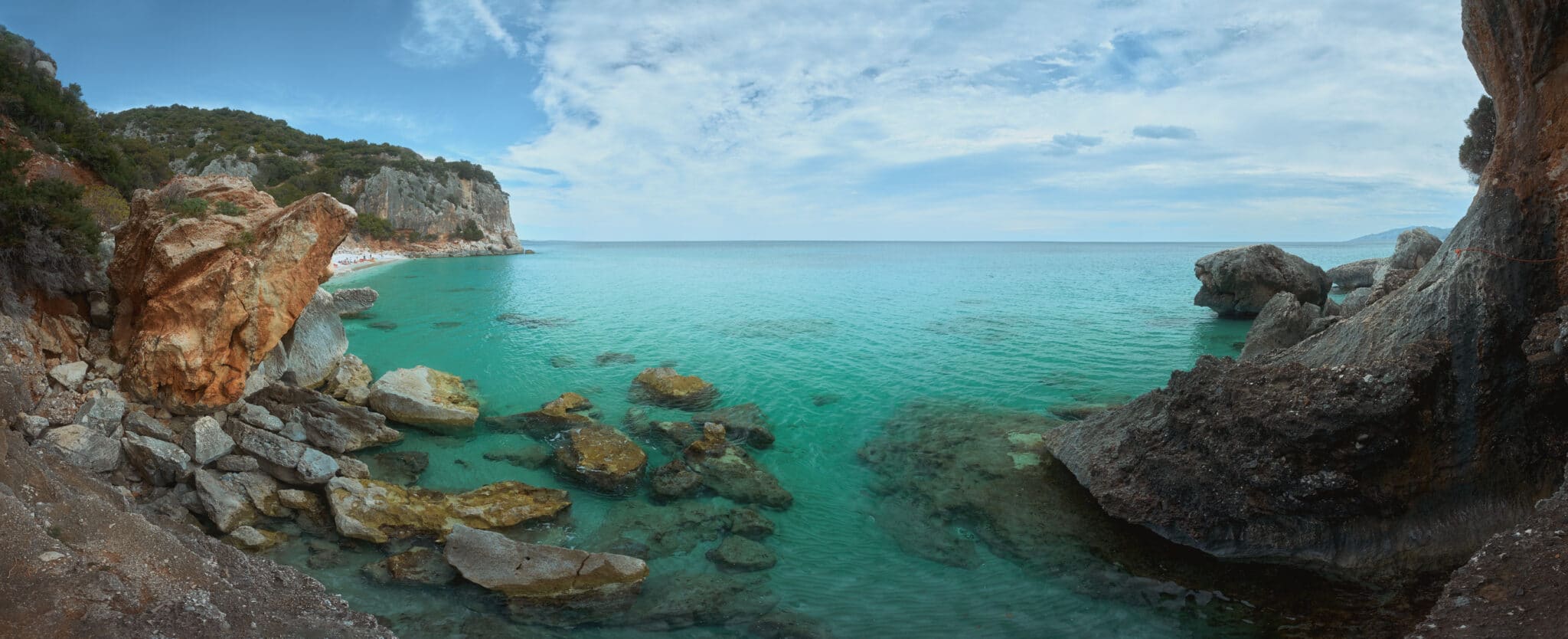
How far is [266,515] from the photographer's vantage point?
1150 cm

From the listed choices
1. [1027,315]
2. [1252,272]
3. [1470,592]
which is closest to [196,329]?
[1470,592]

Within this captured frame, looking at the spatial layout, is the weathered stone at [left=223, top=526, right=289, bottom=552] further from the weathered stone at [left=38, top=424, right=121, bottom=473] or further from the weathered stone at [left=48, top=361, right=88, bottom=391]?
Result: the weathered stone at [left=48, top=361, right=88, bottom=391]

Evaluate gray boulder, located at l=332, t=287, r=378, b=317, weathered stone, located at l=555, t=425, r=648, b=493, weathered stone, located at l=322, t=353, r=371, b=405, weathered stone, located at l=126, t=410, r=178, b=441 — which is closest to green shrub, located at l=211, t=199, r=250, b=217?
weathered stone, located at l=126, t=410, r=178, b=441

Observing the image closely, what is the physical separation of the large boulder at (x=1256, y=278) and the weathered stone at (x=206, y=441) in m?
41.0

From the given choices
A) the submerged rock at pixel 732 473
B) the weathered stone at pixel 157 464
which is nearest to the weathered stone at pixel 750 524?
the submerged rock at pixel 732 473

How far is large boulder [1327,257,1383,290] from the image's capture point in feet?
167

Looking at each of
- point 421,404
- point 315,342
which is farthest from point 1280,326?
point 315,342

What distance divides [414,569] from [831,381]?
595 inches

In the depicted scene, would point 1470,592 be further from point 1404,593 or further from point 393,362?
point 393,362

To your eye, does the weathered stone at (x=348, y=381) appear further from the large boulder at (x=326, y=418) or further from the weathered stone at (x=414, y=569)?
the weathered stone at (x=414, y=569)

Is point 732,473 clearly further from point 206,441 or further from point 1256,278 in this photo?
point 1256,278

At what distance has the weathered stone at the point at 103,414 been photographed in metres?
12.0

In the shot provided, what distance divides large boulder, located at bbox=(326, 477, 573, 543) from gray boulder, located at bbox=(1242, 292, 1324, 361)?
2338cm

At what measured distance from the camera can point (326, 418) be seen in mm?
15445
